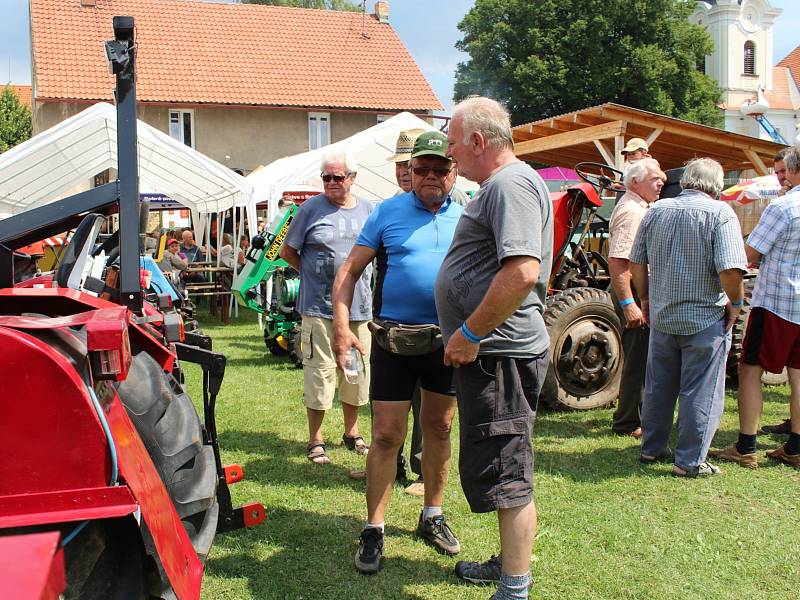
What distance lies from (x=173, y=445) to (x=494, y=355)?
1164mm

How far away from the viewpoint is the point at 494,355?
280cm

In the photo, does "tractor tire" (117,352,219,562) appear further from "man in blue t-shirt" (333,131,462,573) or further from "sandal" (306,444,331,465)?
"sandal" (306,444,331,465)

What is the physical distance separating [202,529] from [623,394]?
3.83m

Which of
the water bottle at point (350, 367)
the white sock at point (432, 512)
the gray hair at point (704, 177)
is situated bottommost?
the white sock at point (432, 512)

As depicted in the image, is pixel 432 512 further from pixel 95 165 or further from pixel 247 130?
pixel 247 130

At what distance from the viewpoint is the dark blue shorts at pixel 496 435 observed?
2.75 metres

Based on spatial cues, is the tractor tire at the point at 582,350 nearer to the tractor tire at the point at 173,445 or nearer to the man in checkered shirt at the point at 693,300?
the man in checkered shirt at the point at 693,300

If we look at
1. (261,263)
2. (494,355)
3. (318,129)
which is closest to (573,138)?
(261,263)

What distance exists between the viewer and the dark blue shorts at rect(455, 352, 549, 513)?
2754 millimetres

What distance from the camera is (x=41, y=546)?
5.22 feet

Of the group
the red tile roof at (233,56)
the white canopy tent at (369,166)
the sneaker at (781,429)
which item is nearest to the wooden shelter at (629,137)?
the white canopy tent at (369,166)

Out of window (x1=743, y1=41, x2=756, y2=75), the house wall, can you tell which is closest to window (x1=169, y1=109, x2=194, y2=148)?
the house wall

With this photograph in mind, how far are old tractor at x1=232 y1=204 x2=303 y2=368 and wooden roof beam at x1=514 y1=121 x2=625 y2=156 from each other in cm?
797

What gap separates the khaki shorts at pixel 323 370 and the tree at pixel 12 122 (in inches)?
1518
